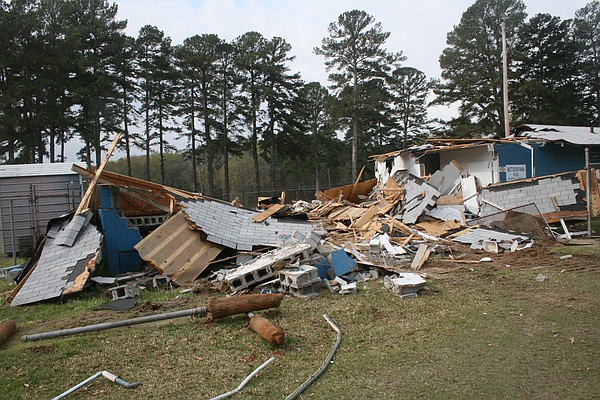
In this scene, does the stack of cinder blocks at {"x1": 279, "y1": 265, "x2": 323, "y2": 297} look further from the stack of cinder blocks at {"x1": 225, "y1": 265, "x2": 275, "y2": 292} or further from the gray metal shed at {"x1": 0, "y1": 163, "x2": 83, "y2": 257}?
the gray metal shed at {"x1": 0, "y1": 163, "x2": 83, "y2": 257}

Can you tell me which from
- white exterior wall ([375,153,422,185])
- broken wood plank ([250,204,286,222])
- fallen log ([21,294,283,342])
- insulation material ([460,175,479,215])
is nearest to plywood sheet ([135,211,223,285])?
broken wood plank ([250,204,286,222])

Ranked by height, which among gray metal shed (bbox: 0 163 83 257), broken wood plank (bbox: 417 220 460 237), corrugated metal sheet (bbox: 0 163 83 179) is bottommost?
broken wood plank (bbox: 417 220 460 237)

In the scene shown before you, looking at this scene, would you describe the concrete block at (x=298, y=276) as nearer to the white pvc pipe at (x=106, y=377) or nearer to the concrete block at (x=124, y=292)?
the concrete block at (x=124, y=292)

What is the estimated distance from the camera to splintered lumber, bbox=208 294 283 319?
17.8ft

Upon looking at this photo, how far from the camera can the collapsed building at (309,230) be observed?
774cm

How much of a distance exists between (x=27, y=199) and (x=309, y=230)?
9809 mm

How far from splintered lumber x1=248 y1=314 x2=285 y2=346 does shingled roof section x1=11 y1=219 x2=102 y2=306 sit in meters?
4.24

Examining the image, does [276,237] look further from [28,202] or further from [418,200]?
[28,202]

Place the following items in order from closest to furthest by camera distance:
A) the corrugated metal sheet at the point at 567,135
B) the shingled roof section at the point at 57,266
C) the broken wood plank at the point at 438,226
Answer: the shingled roof section at the point at 57,266, the broken wood plank at the point at 438,226, the corrugated metal sheet at the point at 567,135

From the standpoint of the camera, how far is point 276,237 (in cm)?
1023

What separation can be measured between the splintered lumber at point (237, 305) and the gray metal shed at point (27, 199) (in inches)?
422

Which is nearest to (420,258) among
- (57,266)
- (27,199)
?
(57,266)

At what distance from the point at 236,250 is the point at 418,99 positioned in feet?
106

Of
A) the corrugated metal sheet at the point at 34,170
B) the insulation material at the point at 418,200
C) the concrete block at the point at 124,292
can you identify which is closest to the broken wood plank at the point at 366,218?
the insulation material at the point at 418,200
